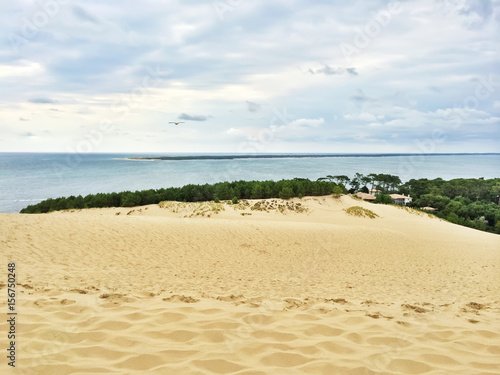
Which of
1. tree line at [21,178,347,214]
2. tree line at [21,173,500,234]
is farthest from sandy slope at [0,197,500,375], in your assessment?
tree line at [21,173,500,234]

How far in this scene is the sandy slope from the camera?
3.25 m

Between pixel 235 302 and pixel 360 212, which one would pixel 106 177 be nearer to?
pixel 360 212

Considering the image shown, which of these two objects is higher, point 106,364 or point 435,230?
point 106,364

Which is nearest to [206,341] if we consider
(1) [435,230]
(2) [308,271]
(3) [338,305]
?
(3) [338,305]

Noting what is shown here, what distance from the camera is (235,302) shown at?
5.42 meters

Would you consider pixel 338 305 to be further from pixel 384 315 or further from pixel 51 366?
pixel 51 366

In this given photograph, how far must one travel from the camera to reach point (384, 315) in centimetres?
498

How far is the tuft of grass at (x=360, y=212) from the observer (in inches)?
1131

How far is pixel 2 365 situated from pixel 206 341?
187 centimetres

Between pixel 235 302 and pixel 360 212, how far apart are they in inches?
1015

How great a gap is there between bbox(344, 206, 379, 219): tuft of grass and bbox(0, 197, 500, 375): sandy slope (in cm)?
1150

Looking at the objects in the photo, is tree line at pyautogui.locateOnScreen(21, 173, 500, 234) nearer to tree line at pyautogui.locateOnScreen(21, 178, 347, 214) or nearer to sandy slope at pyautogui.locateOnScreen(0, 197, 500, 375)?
tree line at pyautogui.locateOnScreen(21, 178, 347, 214)

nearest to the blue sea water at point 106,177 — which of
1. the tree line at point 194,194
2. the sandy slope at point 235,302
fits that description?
the tree line at point 194,194

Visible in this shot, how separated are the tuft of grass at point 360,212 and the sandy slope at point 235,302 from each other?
11.5 meters
